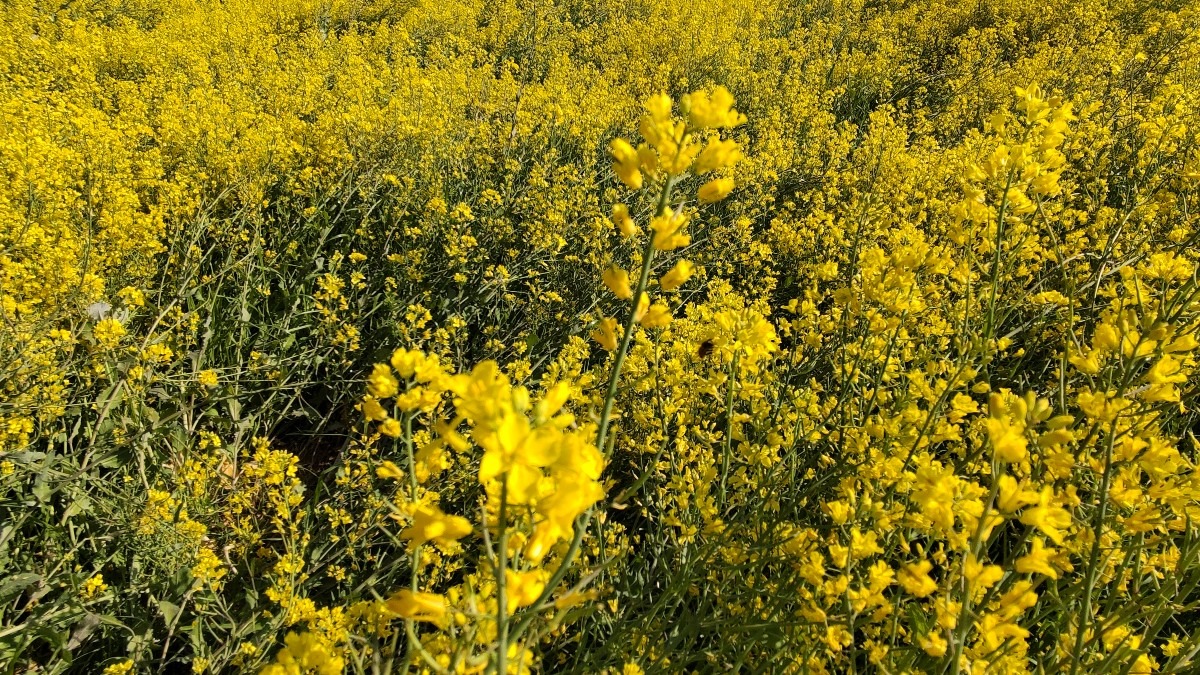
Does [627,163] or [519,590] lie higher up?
[627,163]

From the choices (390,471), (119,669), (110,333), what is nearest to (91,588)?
(119,669)

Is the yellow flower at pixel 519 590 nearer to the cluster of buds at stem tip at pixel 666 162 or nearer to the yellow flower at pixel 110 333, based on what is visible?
the cluster of buds at stem tip at pixel 666 162

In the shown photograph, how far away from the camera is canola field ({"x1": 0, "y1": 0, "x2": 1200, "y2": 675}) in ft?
3.75

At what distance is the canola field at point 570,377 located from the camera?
114 centimetres

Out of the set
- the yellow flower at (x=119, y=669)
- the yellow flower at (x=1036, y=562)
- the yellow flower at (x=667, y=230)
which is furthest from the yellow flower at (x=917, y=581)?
the yellow flower at (x=119, y=669)

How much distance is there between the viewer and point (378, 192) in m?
4.49

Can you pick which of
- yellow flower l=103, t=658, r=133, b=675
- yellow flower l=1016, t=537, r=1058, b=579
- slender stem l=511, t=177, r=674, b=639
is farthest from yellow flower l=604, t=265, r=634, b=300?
yellow flower l=103, t=658, r=133, b=675

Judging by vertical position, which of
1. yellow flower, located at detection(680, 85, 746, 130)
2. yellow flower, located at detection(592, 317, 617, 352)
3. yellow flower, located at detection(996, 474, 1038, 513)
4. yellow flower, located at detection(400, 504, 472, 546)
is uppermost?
yellow flower, located at detection(680, 85, 746, 130)

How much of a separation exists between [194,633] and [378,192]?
3.06 m

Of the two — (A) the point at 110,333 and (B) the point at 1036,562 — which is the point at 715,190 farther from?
(A) the point at 110,333

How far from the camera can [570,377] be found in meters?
2.64

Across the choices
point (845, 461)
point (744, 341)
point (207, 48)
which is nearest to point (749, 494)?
point (845, 461)

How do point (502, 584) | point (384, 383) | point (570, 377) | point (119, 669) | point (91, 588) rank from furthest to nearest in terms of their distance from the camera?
1. point (570, 377)
2. point (91, 588)
3. point (119, 669)
4. point (384, 383)
5. point (502, 584)

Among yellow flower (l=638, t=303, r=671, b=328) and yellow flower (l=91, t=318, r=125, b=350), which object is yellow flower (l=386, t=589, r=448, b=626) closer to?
yellow flower (l=638, t=303, r=671, b=328)
